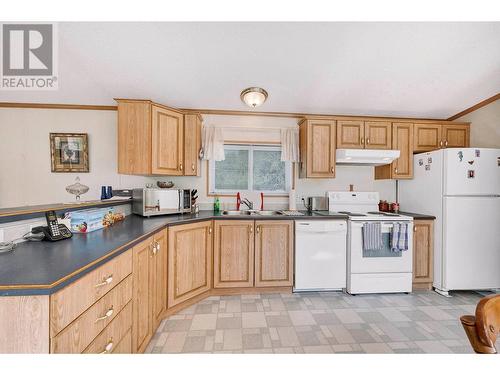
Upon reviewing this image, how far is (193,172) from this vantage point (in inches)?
114

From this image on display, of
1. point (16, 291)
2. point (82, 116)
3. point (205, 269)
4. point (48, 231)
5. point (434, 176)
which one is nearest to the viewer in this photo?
point (16, 291)

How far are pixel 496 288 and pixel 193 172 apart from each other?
391 cm

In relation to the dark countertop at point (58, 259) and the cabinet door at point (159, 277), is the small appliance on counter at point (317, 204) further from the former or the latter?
the dark countertop at point (58, 259)

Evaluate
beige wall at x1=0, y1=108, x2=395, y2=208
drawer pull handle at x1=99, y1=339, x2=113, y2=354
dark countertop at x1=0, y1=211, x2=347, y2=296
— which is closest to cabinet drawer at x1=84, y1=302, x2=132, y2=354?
drawer pull handle at x1=99, y1=339, x2=113, y2=354

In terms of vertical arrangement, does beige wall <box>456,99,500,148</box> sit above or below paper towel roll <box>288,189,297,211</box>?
above

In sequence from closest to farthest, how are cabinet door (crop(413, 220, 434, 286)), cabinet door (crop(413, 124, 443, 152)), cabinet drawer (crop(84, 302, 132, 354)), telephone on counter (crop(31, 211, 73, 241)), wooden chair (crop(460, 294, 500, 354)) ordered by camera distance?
wooden chair (crop(460, 294, 500, 354)), cabinet drawer (crop(84, 302, 132, 354)), telephone on counter (crop(31, 211, 73, 241)), cabinet door (crop(413, 220, 434, 286)), cabinet door (crop(413, 124, 443, 152))

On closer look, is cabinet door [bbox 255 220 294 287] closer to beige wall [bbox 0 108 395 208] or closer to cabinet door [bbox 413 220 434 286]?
beige wall [bbox 0 108 395 208]

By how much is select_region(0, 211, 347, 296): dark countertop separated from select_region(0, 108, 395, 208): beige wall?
1684 millimetres

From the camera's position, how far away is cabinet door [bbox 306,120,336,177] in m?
2.97

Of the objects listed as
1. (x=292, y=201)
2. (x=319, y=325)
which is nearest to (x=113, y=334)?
(x=319, y=325)

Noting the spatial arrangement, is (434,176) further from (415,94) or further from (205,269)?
(205,269)

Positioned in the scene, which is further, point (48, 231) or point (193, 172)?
point (193, 172)

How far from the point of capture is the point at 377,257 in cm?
261
